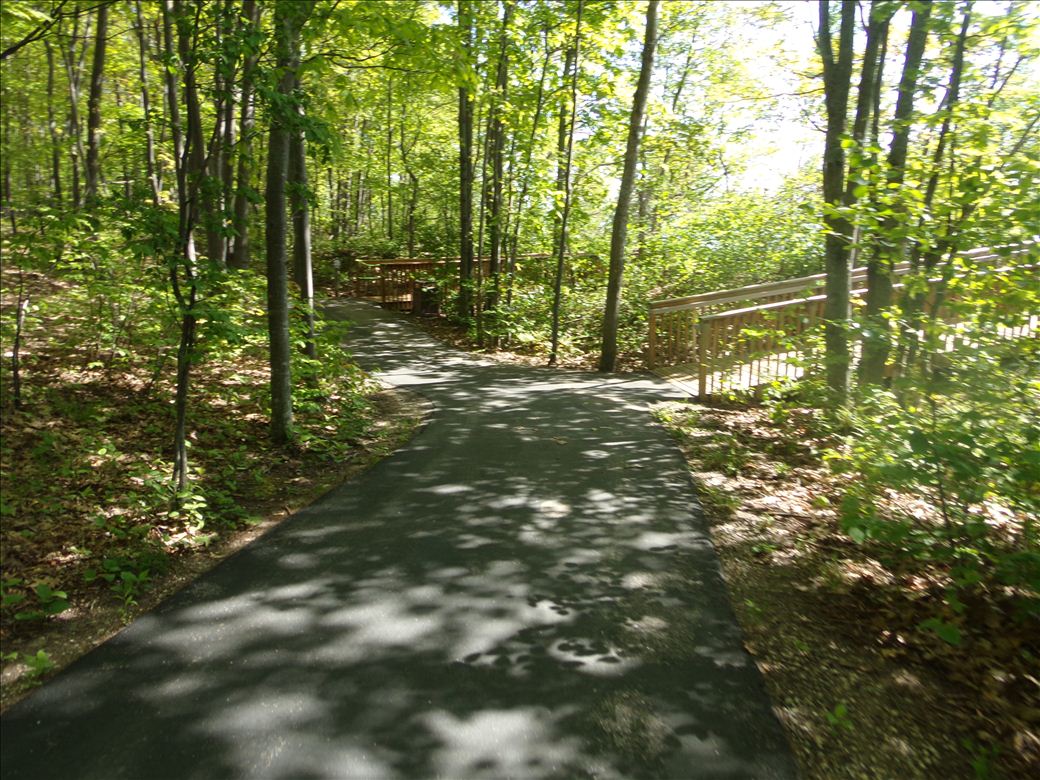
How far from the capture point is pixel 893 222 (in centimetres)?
551

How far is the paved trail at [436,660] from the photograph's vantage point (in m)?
2.75

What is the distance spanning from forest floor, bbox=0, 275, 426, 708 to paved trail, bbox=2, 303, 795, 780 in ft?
0.96

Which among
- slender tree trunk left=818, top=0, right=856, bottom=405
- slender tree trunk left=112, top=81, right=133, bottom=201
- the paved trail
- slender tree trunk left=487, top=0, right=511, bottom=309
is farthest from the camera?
slender tree trunk left=487, top=0, right=511, bottom=309

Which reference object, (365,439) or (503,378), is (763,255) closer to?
(503,378)

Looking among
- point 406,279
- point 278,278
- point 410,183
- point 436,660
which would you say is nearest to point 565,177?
point 406,279

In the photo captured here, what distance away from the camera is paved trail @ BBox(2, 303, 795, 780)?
9.04 feet

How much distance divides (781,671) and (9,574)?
470 centimetres

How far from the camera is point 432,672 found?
10.9 feet

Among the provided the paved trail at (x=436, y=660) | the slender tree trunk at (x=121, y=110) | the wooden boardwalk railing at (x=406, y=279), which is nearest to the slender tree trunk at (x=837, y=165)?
the paved trail at (x=436, y=660)

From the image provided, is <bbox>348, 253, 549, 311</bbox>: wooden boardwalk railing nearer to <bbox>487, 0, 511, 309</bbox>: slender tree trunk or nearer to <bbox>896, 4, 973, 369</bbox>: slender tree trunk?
<bbox>487, 0, 511, 309</bbox>: slender tree trunk

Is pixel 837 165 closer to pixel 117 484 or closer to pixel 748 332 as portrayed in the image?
pixel 748 332

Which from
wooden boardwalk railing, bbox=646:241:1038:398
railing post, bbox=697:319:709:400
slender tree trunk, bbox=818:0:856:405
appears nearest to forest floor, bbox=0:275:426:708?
railing post, bbox=697:319:709:400

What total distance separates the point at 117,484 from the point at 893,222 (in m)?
6.92

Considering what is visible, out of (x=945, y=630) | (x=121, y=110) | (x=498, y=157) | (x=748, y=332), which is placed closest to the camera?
(x=945, y=630)
